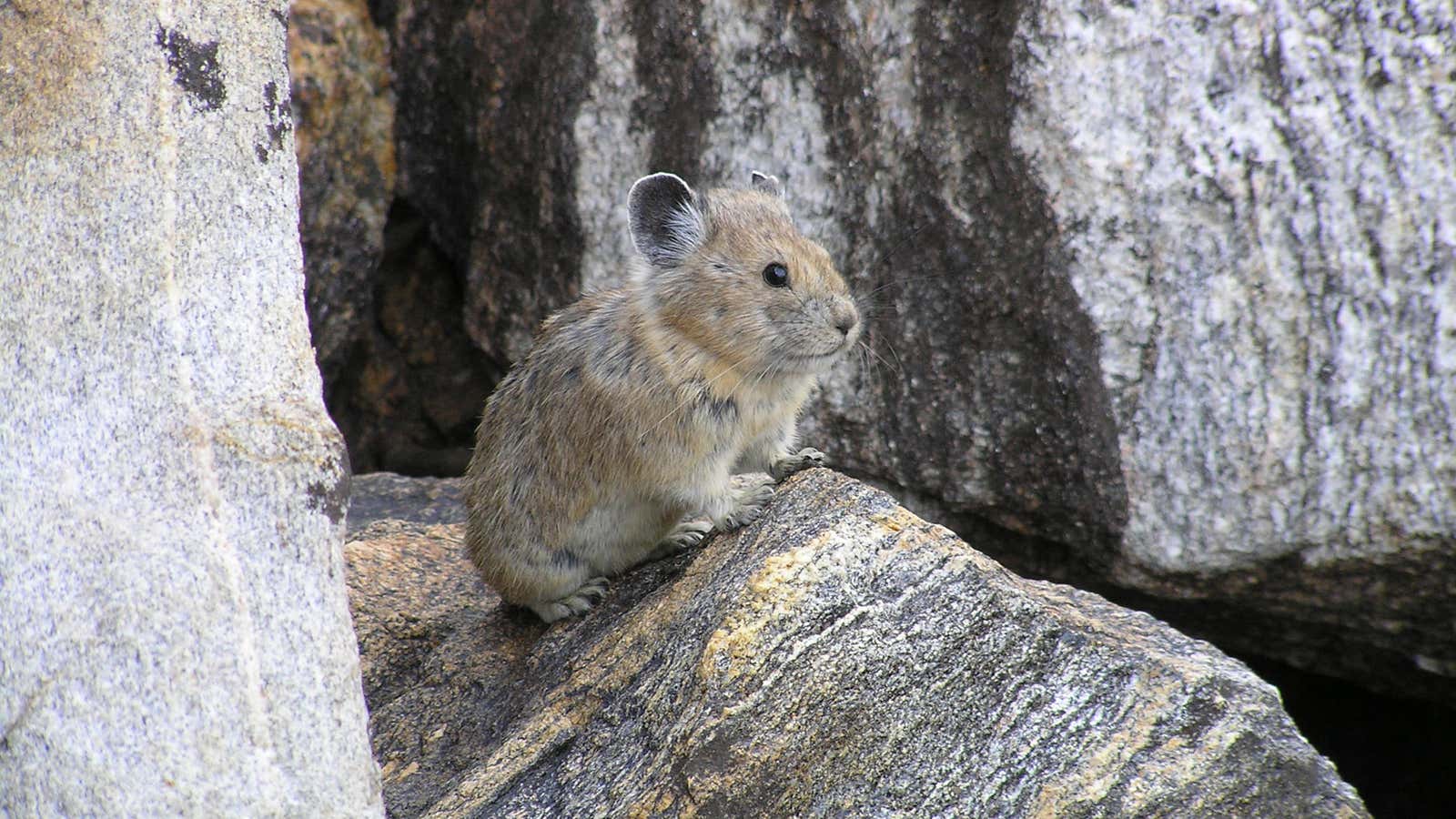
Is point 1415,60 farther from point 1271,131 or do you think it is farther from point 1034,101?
point 1034,101

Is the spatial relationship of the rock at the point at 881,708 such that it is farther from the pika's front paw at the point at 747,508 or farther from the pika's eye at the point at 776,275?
the pika's eye at the point at 776,275

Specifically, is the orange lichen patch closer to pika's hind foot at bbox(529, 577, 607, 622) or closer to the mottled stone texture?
pika's hind foot at bbox(529, 577, 607, 622)

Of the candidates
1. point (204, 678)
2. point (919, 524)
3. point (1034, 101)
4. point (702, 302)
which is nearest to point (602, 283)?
point (702, 302)

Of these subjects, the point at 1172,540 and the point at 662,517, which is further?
the point at 1172,540

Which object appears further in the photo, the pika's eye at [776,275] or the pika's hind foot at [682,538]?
the pika's hind foot at [682,538]

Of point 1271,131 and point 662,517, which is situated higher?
point 1271,131

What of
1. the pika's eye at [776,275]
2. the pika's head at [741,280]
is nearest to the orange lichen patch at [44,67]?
the pika's head at [741,280]

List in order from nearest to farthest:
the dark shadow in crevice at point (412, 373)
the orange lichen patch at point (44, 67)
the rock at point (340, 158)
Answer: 1. the orange lichen patch at point (44, 67)
2. the rock at point (340, 158)
3. the dark shadow in crevice at point (412, 373)
